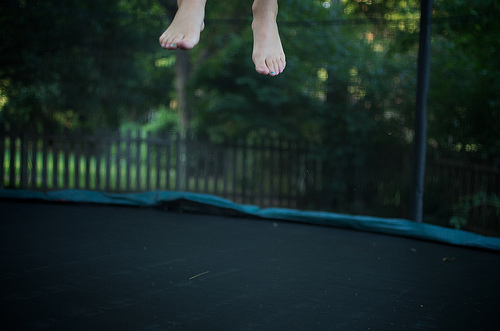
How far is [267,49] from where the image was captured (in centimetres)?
221

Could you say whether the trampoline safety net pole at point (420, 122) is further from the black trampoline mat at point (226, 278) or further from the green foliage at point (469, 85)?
the green foliage at point (469, 85)

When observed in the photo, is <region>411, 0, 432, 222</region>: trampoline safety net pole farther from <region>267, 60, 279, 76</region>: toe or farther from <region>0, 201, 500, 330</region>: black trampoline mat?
<region>267, 60, 279, 76</region>: toe

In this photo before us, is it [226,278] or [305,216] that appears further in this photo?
[305,216]

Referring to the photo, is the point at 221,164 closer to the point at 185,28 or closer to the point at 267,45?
the point at 267,45

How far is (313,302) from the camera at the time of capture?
1702mm

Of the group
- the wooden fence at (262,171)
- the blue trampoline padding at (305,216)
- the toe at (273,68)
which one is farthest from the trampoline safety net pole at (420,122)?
the toe at (273,68)

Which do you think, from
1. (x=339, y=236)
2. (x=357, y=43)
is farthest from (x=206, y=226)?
(x=357, y=43)

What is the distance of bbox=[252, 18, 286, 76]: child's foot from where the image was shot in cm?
213

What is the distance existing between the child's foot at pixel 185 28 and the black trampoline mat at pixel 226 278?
95cm

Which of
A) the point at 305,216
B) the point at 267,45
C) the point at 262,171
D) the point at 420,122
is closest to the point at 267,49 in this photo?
the point at 267,45

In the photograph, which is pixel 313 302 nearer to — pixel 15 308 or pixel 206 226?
pixel 15 308

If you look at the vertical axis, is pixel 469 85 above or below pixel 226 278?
above

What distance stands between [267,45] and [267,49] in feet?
0.08

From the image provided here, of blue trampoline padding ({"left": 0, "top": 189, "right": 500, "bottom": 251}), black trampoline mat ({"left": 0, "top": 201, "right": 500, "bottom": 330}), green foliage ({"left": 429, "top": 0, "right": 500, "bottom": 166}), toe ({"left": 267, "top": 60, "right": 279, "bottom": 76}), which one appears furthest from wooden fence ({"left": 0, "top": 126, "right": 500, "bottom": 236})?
toe ({"left": 267, "top": 60, "right": 279, "bottom": 76})
